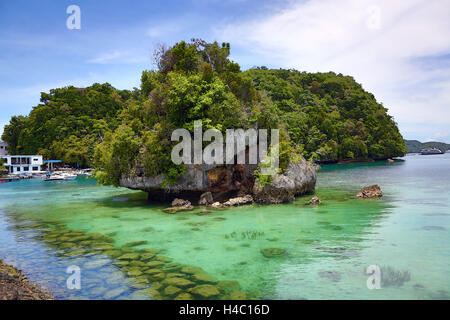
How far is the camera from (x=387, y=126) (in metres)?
82.3

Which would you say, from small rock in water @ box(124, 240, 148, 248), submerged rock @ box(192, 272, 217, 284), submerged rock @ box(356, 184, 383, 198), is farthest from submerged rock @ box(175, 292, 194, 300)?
submerged rock @ box(356, 184, 383, 198)

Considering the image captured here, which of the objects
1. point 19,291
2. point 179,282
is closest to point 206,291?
point 179,282

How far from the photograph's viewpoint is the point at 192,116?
63.9 feet

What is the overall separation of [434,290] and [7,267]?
38.8 feet

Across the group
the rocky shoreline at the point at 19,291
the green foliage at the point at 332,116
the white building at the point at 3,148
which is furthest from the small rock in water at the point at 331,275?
the white building at the point at 3,148

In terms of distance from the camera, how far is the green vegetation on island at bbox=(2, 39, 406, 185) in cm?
1990

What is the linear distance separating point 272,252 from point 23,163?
65.6 metres

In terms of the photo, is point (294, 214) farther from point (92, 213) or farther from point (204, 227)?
point (92, 213)

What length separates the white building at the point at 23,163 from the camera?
58.8 meters

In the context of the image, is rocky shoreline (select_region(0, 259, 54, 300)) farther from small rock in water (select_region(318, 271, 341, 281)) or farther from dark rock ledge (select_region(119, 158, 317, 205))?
dark rock ledge (select_region(119, 158, 317, 205))

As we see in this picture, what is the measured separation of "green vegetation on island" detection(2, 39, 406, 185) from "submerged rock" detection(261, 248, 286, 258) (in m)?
9.76

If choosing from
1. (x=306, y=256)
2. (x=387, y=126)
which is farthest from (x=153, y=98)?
(x=387, y=126)

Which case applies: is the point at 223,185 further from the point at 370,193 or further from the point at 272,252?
the point at 370,193

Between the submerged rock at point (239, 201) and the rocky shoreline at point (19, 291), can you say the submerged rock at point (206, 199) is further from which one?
the rocky shoreline at point (19, 291)
